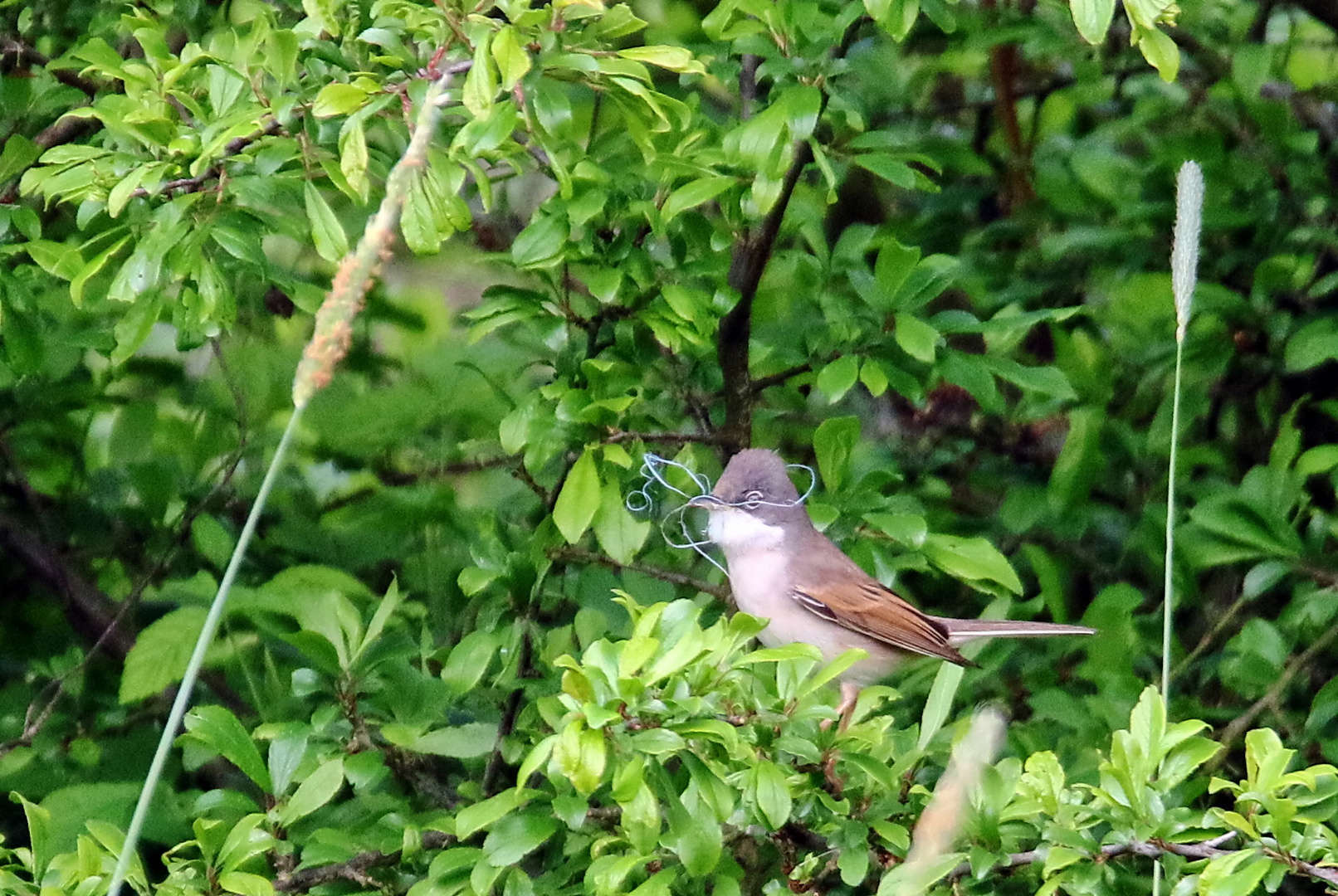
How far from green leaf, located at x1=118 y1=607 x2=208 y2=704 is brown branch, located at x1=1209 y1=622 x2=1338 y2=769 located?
226 cm

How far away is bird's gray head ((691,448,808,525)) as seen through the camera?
10.7 ft

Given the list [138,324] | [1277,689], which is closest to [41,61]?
[138,324]

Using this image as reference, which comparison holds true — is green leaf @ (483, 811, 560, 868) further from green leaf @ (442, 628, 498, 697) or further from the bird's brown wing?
the bird's brown wing

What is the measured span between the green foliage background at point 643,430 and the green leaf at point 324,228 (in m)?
0.01

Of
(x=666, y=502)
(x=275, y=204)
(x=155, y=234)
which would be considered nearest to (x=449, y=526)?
(x=666, y=502)

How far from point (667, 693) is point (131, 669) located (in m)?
1.82

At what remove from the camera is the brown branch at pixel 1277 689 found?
3.70m

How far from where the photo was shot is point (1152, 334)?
14.7 feet

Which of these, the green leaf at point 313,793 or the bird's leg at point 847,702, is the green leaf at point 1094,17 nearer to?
the bird's leg at point 847,702

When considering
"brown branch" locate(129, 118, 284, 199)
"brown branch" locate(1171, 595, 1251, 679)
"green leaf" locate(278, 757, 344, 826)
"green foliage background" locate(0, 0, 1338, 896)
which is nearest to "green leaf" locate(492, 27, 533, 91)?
"green foliage background" locate(0, 0, 1338, 896)

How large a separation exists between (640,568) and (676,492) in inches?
6.9

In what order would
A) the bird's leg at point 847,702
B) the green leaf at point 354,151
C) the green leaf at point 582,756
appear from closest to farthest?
1. the green leaf at point 582,756
2. the green leaf at point 354,151
3. the bird's leg at point 847,702

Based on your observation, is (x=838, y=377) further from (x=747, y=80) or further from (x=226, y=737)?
(x=226, y=737)

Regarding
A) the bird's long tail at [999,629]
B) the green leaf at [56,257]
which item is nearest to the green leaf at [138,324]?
the green leaf at [56,257]
